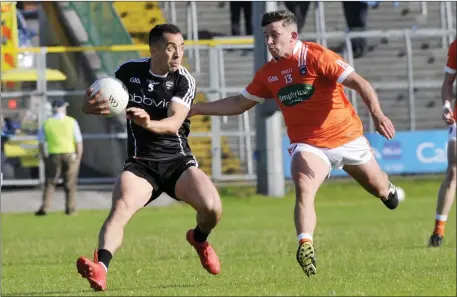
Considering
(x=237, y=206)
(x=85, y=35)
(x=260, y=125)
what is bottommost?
(x=237, y=206)

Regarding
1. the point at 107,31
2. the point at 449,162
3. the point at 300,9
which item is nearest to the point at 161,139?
the point at 449,162

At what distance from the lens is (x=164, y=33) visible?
29.8 ft

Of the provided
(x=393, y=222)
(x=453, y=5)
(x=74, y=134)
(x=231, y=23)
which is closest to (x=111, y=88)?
(x=393, y=222)

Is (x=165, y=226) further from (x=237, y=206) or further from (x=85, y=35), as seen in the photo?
(x=85, y=35)

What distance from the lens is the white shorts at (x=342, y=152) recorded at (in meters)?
10.00

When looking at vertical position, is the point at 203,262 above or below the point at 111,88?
below

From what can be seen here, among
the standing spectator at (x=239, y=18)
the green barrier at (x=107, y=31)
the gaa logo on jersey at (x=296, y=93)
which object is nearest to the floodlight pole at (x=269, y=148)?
the green barrier at (x=107, y=31)

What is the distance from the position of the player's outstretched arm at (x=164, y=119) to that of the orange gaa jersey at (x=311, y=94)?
1.27 metres

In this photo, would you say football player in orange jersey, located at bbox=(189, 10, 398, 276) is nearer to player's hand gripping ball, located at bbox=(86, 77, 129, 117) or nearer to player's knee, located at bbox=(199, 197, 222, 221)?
player's knee, located at bbox=(199, 197, 222, 221)

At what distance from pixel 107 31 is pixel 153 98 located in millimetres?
16661

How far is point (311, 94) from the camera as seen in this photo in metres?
10.0

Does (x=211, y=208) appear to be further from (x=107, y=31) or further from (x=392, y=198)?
(x=107, y=31)

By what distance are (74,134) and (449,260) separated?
1246 centimetres

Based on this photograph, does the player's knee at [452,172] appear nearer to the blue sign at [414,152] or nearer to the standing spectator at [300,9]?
the blue sign at [414,152]
